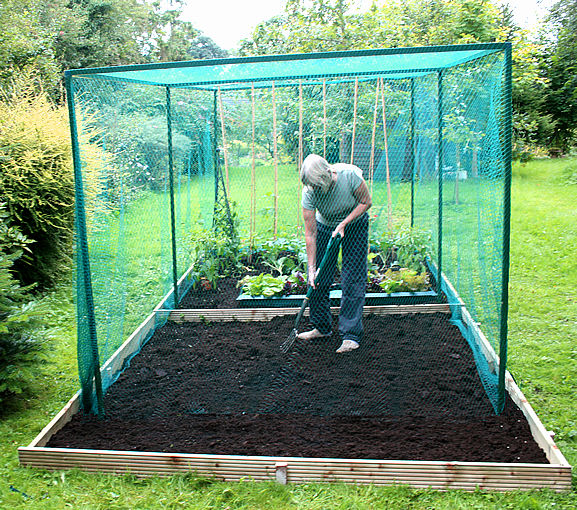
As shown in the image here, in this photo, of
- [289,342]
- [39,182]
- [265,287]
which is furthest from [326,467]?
[39,182]

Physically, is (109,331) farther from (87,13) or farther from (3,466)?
(87,13)

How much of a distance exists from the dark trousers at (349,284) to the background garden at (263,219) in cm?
120

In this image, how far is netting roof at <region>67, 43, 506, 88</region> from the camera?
2906 millimetres

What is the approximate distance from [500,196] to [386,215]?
10.5 feet

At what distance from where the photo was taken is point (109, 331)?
12.0ft

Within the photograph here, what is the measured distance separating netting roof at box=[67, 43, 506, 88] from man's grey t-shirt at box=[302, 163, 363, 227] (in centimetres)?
66

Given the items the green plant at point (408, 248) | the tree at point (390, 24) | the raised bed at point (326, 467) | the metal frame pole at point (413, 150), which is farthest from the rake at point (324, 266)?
the tree at point (390, 24)

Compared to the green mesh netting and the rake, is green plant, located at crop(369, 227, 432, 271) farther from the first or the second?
the rake

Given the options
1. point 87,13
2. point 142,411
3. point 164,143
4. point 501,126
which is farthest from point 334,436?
point 87,13

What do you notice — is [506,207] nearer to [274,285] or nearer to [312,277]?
[312,277]

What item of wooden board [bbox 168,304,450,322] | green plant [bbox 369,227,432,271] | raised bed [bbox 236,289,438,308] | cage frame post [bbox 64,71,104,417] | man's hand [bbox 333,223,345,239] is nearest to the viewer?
cage frame post [bbox 64,71,104,417]

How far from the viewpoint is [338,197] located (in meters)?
3.69

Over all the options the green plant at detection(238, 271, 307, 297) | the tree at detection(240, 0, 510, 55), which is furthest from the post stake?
the tree at detection(240, 0, 510, 55)

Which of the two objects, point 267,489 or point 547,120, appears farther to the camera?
point 547,120
